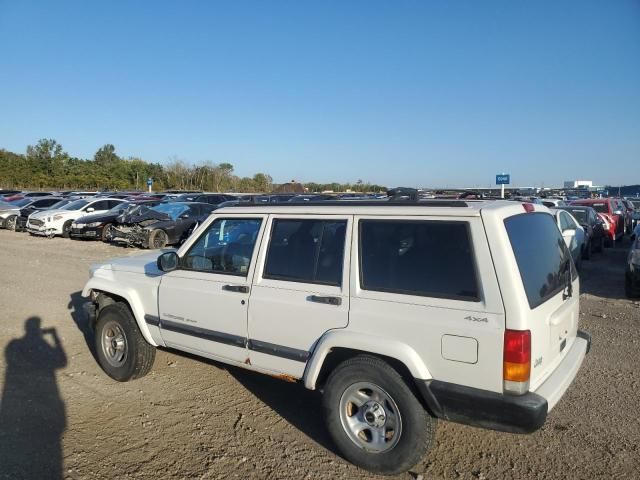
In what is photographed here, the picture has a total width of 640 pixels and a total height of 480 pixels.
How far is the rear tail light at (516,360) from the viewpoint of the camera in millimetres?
2650

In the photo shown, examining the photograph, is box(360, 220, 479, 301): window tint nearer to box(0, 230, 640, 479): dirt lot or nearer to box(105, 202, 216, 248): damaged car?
box(0, 230, 640, 479): dirt lot

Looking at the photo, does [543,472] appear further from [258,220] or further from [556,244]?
[258,220]

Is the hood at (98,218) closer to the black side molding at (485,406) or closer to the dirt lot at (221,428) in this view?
the dirt lot at (221,428)

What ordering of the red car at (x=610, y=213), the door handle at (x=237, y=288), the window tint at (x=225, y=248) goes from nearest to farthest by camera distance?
the door handle at (x=237, y=288), the window tint at (x=225, y=248), the red car at (x=610, y=213)

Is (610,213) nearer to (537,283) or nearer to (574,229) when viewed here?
(574,229)

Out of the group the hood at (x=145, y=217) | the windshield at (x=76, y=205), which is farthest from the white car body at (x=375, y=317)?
the windshield at (x=76, y=205)

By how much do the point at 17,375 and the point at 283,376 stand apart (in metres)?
3.10

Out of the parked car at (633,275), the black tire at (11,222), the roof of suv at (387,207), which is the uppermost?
the roof of suv at (387,207)

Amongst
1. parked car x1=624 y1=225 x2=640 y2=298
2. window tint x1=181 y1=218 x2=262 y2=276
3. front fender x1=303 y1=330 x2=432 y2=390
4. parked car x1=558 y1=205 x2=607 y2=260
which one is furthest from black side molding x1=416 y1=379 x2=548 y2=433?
parked car x1=558 y1=205 x2=607 y2=260

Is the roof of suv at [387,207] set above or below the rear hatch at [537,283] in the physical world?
above

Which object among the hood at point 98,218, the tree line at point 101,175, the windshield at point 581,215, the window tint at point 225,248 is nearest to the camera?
the window tint at point 225,248

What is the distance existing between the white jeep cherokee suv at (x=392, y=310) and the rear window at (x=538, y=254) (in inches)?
0.6

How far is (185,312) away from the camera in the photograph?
4082 mm

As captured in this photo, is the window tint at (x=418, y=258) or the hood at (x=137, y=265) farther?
the hood at (x=137, y=265)
